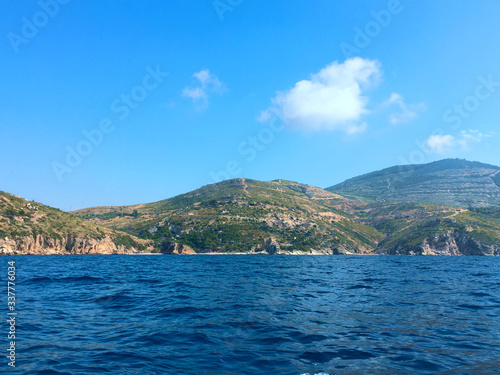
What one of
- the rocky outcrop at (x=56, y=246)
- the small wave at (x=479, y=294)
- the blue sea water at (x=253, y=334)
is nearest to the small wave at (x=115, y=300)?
the blue sea water at (x=253, y=334)

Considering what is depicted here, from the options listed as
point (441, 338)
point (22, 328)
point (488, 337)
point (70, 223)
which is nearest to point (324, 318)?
point (441, 338)

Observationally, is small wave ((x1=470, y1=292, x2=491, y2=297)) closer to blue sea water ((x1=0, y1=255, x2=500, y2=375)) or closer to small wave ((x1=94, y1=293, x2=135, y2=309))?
blue sea water ((x1=0, y1=255, x2=500, y2=375))

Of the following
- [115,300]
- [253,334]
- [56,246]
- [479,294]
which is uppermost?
[253,334]

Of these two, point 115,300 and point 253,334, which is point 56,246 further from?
point 253,334

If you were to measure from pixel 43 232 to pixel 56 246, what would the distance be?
906 cm

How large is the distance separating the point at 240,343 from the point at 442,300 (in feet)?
68.6

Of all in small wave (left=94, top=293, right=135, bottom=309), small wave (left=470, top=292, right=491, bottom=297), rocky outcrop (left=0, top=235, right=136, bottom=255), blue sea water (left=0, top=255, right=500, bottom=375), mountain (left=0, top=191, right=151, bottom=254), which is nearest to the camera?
blue sea water (left=0, top=255, right=500, bottom=375)

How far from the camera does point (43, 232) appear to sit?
14150 centimetres

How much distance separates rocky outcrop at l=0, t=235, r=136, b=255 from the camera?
124 m

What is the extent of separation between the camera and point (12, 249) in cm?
12350

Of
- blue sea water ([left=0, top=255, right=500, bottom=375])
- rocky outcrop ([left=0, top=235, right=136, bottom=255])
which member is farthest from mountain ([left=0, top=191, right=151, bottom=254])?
blue sea water ([left=0, top=255, right=500, bottom=375])

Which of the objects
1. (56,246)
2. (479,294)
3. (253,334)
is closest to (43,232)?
(56,246)

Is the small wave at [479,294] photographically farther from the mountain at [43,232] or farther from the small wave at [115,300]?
the mountain at [43,232]

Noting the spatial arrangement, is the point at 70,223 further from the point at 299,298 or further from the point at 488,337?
the point at 488,337
